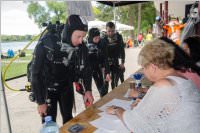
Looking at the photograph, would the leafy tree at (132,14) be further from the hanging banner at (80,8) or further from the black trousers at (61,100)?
the black trousers at (61,100)

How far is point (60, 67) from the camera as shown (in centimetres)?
186

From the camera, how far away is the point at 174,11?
287 inches

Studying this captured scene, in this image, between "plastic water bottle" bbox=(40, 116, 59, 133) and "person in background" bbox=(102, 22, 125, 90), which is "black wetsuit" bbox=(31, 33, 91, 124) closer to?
"plastic water bottle" bbox=(40, 116, 59, 133)

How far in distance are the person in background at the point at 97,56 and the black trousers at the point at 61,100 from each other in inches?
55.3

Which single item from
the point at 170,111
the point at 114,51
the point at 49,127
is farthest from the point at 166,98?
the point at 114,51

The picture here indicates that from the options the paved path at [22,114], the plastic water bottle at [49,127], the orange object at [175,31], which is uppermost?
the orange object at [175,31]

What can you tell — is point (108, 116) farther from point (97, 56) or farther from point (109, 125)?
point (97, 56)

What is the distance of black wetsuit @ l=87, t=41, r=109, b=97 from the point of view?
3.34 m

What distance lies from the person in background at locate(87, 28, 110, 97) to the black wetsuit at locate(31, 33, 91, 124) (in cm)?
123

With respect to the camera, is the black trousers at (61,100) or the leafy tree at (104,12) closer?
the black trousers at (61,100)

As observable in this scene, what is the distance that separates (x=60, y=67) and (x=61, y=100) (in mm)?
284

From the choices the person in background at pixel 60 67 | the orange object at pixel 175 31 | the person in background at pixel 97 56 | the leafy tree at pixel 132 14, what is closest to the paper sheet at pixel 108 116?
the person in background at pixel 60 67

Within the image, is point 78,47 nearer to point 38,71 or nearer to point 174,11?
point 38,71

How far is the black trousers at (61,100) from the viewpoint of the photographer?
1.90m
